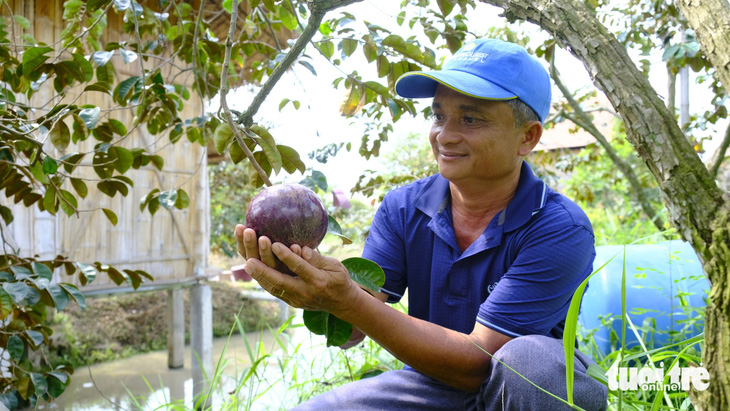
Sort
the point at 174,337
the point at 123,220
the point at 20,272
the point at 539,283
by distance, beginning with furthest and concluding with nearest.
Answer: the point at 174,337
the point at 123,220
the point at 20,272
the point at 539,283

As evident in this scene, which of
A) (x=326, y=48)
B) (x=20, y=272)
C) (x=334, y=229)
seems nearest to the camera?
(x=334, y=229)

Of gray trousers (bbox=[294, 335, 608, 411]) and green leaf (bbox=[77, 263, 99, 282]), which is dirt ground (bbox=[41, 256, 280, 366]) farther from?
gray trousers (bbox=[294, 335, 608, 411])

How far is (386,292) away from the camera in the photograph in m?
1.87

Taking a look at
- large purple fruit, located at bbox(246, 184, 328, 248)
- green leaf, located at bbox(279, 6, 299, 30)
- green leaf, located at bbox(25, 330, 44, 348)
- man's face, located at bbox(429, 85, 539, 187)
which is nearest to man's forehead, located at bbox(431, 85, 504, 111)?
man's face, located at bbox(429, 85, 539, 187)

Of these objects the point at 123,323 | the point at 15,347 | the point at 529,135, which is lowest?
the point at 123,323

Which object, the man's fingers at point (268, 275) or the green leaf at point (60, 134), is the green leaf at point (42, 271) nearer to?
the green leaf at point (60, 134)

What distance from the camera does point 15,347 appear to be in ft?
5.90

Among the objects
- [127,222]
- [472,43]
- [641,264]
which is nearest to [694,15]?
[472,43]

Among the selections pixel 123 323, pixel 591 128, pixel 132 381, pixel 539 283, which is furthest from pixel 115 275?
pixel 123 323

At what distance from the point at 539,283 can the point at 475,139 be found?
1.53 feet

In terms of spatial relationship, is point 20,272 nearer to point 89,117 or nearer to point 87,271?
point 87,271

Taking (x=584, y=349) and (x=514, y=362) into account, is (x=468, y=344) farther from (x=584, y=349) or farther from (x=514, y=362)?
(x=584, y=349)

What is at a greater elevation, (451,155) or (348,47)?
(348,47)

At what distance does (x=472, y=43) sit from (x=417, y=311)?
0.92m
